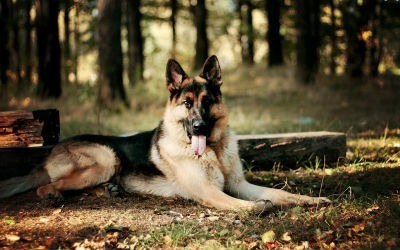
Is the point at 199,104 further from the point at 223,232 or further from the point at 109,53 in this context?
the point at 109,53

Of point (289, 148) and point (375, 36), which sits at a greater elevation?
point (375, 36)

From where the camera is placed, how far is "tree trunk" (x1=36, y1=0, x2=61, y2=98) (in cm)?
1272

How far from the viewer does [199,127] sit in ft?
14.9

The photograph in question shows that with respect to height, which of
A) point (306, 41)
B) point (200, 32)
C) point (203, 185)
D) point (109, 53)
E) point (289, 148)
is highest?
point (200, 32)

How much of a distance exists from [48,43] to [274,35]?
11.3m

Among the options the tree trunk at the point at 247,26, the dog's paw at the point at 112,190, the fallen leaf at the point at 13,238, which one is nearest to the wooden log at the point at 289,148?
the dog's paw at the point at 112,190

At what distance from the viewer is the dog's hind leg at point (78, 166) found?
4.89 metres

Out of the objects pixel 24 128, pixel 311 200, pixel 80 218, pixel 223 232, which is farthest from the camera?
pixel 24 128

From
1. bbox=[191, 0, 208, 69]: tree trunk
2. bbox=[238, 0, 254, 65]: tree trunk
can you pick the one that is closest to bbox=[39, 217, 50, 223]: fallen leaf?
bbox=[191, 0, 208, 69]: tree trunk

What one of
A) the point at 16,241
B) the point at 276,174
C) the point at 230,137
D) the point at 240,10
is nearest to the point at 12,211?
the point at 16,241

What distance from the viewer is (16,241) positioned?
11.0 feet

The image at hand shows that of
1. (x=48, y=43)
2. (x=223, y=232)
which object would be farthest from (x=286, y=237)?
(x=48, y=43)

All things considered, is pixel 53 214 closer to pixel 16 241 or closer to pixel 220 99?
pixel 16 241

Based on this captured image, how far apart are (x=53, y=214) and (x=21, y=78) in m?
12.1
